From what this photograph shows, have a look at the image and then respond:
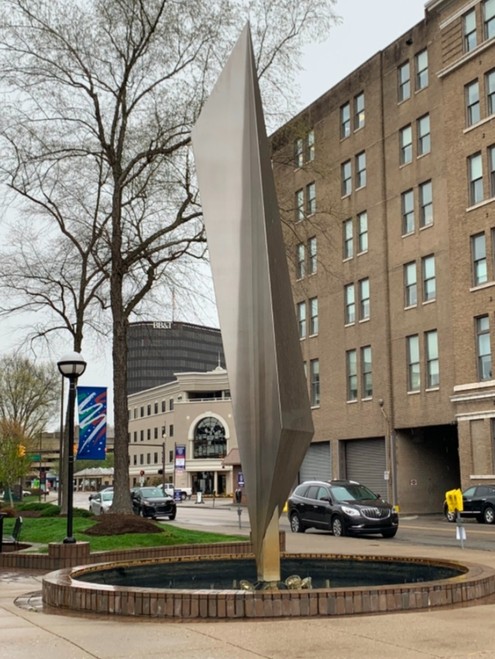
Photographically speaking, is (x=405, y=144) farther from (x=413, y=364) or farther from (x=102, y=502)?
(x=102, y=502)

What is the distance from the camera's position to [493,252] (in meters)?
37.2

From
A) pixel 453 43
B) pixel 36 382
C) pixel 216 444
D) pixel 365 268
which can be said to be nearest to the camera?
pixel 453 43

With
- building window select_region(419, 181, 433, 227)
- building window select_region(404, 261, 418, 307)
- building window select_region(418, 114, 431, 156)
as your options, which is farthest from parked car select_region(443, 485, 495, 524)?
building window select_region(418, 114, 431, 156)

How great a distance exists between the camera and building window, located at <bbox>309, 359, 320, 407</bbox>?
51.5 m

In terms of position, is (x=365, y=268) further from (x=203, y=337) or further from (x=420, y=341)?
(x=203, y=337)

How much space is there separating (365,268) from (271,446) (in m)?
37.6

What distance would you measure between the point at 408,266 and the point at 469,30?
1121cm

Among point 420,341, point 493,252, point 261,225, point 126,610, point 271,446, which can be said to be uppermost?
point 493,252

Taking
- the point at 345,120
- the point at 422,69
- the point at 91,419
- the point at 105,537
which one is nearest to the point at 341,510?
the point at 91,419

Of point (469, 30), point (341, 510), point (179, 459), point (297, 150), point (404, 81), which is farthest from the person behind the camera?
point (179, 459)

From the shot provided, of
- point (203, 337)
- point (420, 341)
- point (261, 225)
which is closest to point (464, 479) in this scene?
point (420, 341)

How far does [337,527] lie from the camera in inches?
1041

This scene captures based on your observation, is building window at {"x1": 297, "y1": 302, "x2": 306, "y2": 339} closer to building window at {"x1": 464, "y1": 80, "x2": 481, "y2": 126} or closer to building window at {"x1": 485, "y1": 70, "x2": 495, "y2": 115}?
building window at {"x1": 464, "y1": 80, "x2": 481, "y2": 126}

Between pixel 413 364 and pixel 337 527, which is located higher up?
pixel 413 364
